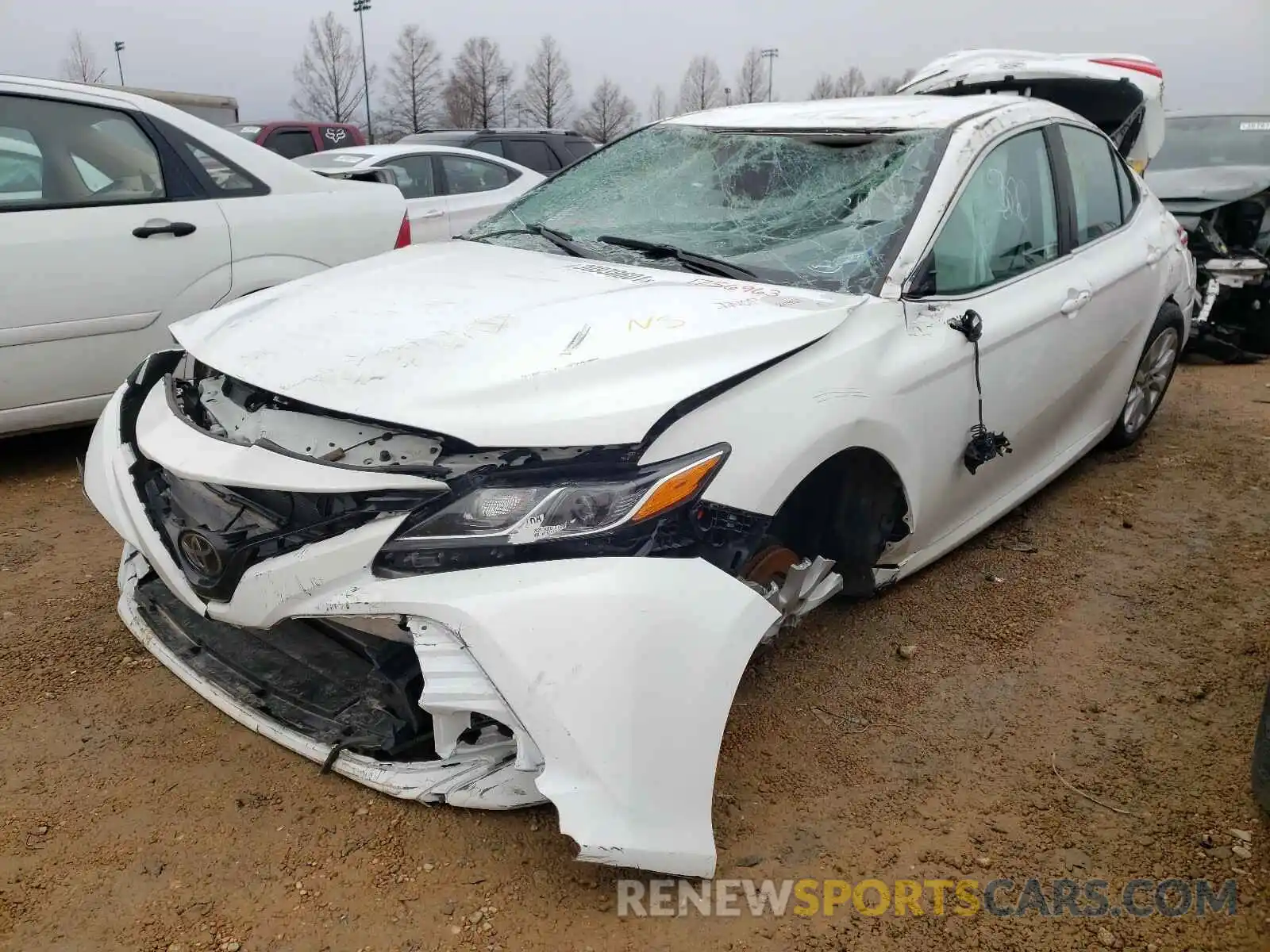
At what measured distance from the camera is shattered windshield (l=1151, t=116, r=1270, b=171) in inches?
294

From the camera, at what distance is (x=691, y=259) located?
8.97ft

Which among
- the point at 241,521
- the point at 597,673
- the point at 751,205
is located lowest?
the point at 597,673

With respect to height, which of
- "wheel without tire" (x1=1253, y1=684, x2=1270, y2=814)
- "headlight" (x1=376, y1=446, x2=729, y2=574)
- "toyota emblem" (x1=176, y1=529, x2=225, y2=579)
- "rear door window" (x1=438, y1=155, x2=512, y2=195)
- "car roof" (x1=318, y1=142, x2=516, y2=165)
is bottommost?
"wheel without tire" (x1=1253, y1=684, x2=1270, y2=814)

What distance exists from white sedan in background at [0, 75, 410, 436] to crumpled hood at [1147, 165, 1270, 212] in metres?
6.00

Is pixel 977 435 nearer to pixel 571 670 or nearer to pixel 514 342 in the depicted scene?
pixel 514 342

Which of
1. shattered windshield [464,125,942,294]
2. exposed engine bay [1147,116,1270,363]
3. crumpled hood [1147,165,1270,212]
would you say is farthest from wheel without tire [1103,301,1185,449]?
crumpled hood [1147,165,1270,212]

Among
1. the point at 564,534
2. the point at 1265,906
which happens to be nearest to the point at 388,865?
the point at 564,534

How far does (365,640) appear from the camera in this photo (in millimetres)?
2051

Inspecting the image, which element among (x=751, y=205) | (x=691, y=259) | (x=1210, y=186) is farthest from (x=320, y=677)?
(x=1210, y=186)

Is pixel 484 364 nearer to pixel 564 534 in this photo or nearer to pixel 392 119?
pixel 564 534

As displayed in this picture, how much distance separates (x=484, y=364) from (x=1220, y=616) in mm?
2596

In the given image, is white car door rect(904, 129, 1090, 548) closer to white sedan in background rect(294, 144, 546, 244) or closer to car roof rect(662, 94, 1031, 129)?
car roof rect(662, 94, 1031, 129)

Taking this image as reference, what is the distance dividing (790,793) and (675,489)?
33.4 inches

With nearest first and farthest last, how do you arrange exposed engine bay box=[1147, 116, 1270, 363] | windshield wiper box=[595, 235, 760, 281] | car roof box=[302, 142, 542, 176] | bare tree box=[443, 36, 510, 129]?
windshield wiper box=[595, 235, 760, 281], exposed engine bay box=[1147, 116, 1270, 363], car roof box=[302, 142, 542, 176], bare tree box=[443, 36, 510, 129]
